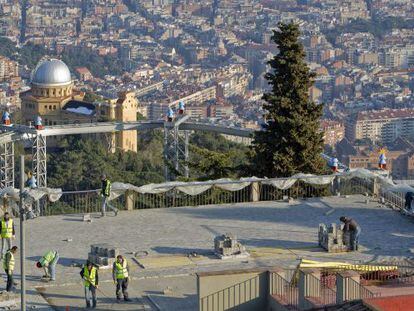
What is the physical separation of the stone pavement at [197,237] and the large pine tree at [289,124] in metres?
2.06

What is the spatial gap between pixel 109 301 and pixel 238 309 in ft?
5.81

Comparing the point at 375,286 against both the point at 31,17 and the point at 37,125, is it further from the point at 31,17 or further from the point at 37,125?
the point at 31,17

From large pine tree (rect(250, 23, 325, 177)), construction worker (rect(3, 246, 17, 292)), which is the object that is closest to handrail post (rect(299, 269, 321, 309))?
construction worker (rect(3, 246, 17, 292))

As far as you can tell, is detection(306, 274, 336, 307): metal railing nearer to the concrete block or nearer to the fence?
the concrete block

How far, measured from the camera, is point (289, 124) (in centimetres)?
2438

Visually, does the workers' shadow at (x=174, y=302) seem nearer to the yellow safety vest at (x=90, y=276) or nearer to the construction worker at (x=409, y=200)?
the yellow safety vest at (x=90, y=276)

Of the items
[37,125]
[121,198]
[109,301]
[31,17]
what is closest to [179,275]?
[109,301]

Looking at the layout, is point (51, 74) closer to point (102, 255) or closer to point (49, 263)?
point (102, 255)

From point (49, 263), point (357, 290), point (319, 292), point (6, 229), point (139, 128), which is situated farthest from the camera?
point (139, 128)

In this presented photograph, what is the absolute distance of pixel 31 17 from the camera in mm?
190375

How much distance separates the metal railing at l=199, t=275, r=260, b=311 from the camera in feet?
50.5

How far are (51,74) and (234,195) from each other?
46.6m

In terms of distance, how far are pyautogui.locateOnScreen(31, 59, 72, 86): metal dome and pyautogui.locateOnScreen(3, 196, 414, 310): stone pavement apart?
46.9 metres

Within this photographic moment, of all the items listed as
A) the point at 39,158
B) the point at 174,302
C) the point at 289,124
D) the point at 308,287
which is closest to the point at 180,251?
the point at 174,302
